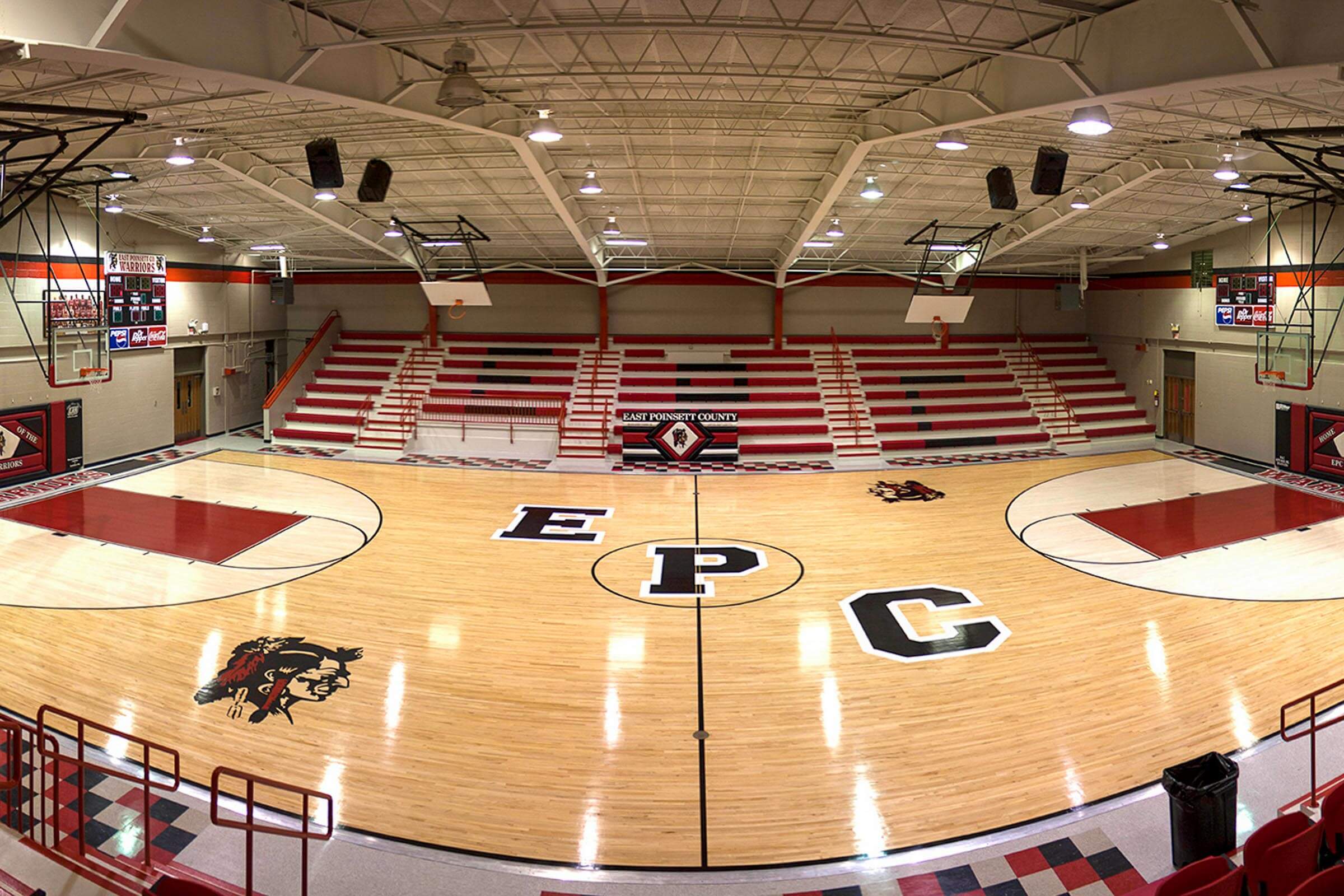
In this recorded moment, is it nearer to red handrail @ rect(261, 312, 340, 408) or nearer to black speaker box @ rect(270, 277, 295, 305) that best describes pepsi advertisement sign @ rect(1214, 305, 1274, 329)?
red handrail @ rect(261, 312, 340, 408)

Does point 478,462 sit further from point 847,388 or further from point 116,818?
point 116,818

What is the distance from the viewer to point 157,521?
14992 mm

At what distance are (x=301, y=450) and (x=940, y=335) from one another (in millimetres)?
19523

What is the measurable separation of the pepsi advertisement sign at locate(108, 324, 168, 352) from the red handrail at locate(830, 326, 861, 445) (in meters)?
18.4

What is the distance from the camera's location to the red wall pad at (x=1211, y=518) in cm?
1413

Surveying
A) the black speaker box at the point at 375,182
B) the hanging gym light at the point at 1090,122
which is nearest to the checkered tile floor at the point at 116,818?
→ the black speaker box at the point at 375,182

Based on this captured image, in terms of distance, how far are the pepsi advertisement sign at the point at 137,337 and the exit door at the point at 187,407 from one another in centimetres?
145

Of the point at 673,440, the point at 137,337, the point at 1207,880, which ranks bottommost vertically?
the point at 1207,880

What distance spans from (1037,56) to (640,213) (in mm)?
11216

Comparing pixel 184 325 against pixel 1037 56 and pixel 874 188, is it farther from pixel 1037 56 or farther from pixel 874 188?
pixel 1037 56

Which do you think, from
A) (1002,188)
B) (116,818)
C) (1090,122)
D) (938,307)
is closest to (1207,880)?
(116,818)

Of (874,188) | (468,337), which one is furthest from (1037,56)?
(468,337)

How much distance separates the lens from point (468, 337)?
26.5 metres

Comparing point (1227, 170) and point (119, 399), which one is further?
point (119, 399)
